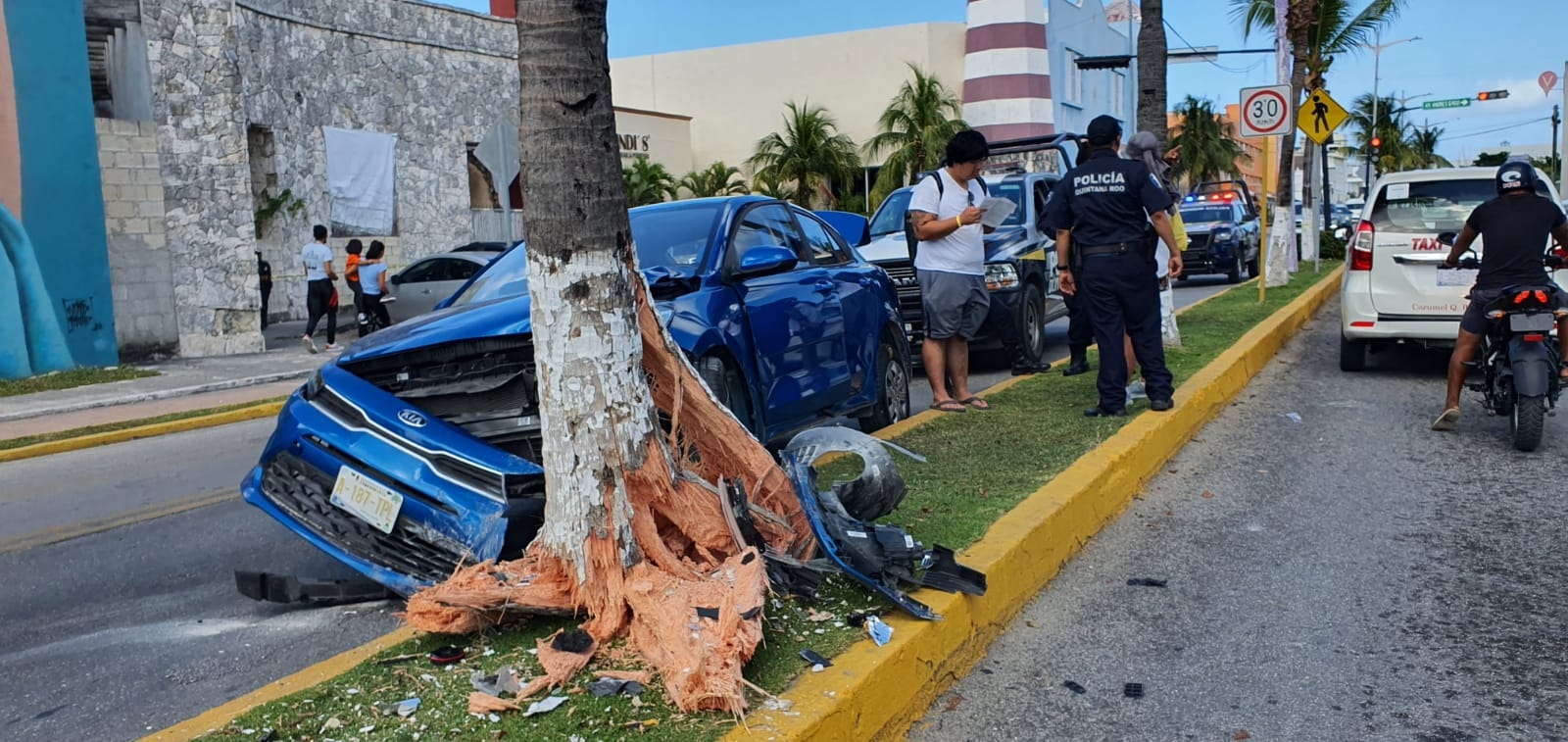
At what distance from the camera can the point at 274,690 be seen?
369 cm

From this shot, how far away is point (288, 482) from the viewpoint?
5.01 meters

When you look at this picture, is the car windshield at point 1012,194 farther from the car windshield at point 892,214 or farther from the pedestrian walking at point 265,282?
the pedestrian walking at point 265,282

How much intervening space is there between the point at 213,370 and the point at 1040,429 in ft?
37.0

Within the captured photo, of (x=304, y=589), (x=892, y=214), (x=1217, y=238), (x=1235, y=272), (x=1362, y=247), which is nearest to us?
(x=304, y=589)

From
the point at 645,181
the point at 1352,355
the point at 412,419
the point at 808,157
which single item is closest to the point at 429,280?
the point at 1352,355

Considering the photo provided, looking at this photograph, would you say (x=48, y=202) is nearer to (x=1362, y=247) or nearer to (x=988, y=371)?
(x=988, y=371)

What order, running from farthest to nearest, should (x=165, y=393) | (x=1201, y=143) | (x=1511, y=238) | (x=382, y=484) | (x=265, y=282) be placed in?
(x=1201, y=143) → (x=265, y=282) → (x=165, y=393) → (x=1511, y=238) → (x=382, y=484)

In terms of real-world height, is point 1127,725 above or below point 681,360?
below

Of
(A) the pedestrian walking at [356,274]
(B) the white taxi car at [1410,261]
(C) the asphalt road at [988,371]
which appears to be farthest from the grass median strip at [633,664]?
(A) the pedestrian walking at [356,274]

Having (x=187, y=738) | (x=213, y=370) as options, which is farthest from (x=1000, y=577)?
(x=213, y=370)

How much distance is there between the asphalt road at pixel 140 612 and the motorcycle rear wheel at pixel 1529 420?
21.0ft

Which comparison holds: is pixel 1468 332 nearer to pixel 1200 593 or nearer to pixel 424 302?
pixel 1200 593

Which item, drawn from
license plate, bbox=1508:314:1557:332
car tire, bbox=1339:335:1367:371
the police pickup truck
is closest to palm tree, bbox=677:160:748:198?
the police pickup truck

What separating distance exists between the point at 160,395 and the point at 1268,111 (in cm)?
1259
